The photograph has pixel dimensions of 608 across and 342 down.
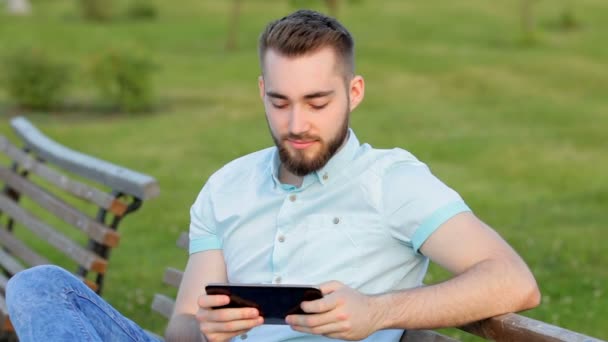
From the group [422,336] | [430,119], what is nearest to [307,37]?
[422,336]

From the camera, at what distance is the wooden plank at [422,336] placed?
3.83m

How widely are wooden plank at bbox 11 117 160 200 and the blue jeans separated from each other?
1.81 meters

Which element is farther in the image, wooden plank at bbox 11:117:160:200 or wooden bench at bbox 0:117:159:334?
wooden bench at bbox 0:117:159:334

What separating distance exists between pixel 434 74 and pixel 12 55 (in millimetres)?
10291

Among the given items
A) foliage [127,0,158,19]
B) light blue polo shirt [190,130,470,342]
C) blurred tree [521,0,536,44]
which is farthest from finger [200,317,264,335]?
foliage [127,0,158,19]

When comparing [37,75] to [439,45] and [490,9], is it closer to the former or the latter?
[439,45]

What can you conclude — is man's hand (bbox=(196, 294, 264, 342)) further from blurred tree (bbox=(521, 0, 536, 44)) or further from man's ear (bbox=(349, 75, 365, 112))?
blurred tree (bbox=(521, 0, 536, 44))

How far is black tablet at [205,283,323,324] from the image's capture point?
3328mm

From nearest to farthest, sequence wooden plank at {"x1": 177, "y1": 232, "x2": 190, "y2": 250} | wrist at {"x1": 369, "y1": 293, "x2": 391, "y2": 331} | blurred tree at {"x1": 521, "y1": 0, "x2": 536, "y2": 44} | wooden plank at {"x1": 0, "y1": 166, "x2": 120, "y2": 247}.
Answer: wrist at {"x1": 369, "y1": 293, "x2": 391, "y2": 331}
wooden plank at {"x1": 177, "y1": 232, "x2": 190, "y2": 250}
wooden plank at {"x1": 0, "y1": 166, "x2": 120, "y2": 247}
blurred tree at {"x1": 521, "y1": 0, "x2": 536, "y2": 44}

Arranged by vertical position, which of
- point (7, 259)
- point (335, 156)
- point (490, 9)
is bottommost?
point (490, 9)

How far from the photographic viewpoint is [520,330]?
3381 millimetres

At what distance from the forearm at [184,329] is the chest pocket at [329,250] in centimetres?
48

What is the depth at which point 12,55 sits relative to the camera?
24234 mm

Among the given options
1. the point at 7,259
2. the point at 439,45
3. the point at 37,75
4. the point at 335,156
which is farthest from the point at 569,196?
Answer: the point at 439,45
